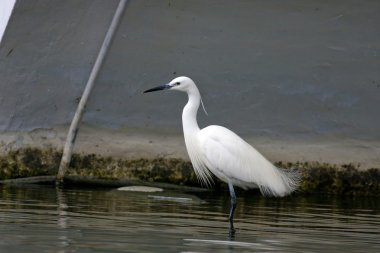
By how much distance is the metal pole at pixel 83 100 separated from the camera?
1151 centimetres

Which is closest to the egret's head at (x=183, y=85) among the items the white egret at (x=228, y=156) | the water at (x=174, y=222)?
the white egret at (x=228, y=156)

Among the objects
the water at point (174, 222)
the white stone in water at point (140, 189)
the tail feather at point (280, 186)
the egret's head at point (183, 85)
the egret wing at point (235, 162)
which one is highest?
the egret's head at point (183, 85)

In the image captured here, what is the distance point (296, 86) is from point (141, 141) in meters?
1.98

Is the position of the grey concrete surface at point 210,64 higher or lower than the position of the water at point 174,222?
higher

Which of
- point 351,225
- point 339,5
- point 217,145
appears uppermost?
point 339,5

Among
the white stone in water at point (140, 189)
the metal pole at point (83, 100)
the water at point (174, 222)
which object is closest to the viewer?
the water at point (174, 222)

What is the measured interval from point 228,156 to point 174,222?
175 cm

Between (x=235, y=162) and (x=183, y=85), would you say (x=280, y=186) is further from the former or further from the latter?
(x=183, y=85)

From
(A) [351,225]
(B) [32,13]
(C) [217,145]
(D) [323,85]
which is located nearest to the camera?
(A) [351,225]

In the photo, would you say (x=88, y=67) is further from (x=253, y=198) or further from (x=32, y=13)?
(x=253, y=198)

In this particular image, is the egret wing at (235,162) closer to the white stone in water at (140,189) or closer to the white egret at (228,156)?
the white egret at (228,156)

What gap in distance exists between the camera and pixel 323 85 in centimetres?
1192

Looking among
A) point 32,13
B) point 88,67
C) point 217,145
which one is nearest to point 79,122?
point 88,67

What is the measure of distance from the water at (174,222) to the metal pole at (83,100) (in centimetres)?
43
